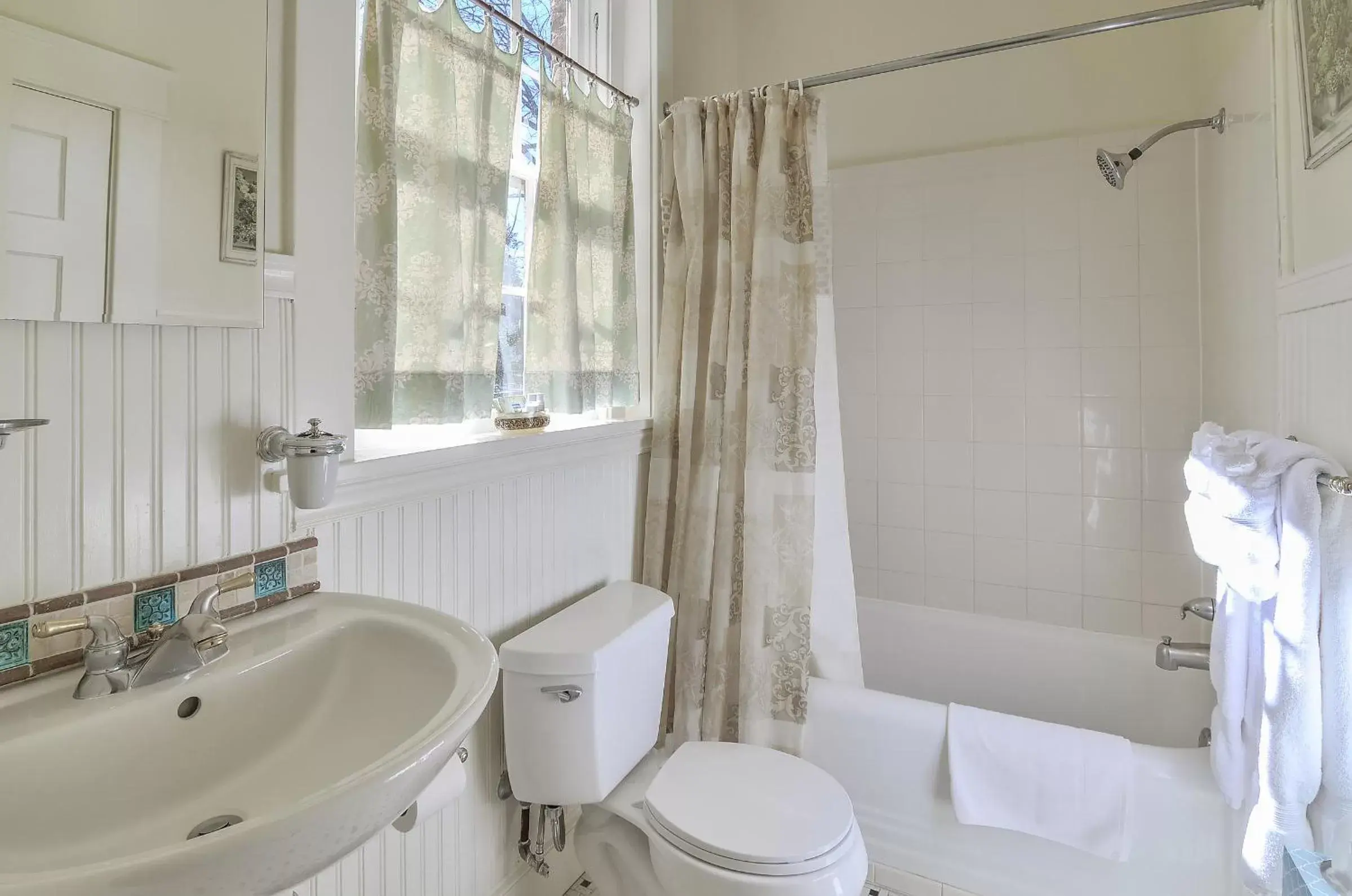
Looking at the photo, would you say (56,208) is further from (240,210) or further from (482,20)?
(482,20)

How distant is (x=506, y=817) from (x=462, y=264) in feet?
4.12

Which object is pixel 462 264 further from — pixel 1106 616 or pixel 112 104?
pixel 1106 616

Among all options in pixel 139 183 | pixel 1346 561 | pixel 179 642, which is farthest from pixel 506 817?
pixel 1346 561

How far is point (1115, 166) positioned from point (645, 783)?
6.73 feet

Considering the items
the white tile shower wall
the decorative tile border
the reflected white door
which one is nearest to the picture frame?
the reflected white door

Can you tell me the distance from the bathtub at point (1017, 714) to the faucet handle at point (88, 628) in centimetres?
146

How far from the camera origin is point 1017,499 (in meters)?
2.33

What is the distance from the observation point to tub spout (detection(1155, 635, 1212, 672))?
1.62 meters

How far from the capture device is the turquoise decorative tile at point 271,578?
1.03 meters

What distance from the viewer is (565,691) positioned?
140cm

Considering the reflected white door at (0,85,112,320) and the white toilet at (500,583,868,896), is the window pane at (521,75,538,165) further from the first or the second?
the white toilet at (500,583,868,896)

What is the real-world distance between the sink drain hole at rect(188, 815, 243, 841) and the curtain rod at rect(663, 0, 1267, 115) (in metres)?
1.97

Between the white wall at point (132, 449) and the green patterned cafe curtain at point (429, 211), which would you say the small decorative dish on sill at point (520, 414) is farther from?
the white wall at point (132, 449)

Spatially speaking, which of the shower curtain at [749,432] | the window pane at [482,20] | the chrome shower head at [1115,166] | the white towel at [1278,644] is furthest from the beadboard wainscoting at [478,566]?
the chrome shower head at [1115,166]
